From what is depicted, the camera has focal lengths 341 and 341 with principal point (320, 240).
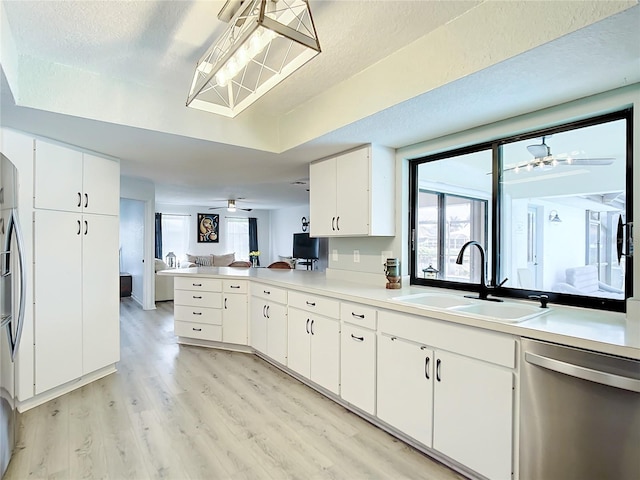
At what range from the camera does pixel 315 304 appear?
8.96 ft

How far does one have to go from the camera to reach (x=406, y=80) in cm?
192

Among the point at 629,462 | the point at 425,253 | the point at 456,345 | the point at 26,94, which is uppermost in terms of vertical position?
the point at 26,94

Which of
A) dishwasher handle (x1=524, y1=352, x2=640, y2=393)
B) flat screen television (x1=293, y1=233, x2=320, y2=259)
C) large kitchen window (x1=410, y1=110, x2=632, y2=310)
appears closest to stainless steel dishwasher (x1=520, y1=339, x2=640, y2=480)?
dishwasher handle (x1=524, y1=352, x2=640, y2=393)

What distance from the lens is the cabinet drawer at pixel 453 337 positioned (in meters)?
1.60

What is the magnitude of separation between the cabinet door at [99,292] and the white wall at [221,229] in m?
6.28

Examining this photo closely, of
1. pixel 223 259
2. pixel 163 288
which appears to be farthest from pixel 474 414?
pixel 223 259

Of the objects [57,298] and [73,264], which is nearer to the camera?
[57,298]

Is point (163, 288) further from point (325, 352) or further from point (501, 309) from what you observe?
point (501, 309)

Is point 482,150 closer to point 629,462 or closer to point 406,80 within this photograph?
point 406,80

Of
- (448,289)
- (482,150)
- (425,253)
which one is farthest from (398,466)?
(482,150)

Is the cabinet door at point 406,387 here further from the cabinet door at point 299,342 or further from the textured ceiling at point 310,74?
the textured ceiling at point 310,74

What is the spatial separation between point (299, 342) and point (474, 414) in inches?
60.2

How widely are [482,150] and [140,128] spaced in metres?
2.48

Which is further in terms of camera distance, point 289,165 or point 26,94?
point 289,165
